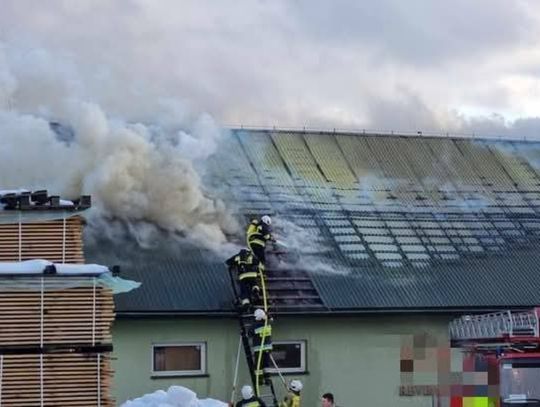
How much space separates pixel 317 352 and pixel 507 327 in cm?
377

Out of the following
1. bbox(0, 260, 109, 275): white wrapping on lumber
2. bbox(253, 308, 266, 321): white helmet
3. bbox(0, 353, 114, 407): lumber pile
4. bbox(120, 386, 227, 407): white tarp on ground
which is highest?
bbox(0, 260, 109, 275): white wrapping on lumber

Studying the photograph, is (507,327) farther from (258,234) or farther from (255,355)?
(258,234)

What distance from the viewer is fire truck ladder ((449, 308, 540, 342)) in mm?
14023

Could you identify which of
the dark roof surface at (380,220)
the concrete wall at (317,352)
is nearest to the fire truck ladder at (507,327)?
the concrete wall at (317,352)

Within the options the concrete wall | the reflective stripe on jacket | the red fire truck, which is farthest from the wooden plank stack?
the red fire truck

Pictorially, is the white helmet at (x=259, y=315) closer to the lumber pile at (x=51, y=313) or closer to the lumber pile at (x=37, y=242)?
the lumber pile at (x=37, y=242)

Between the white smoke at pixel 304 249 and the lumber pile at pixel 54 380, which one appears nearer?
the lumber pile at pixel 54 380

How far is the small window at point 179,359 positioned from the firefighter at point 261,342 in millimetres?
951

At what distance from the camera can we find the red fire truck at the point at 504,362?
13.4 m

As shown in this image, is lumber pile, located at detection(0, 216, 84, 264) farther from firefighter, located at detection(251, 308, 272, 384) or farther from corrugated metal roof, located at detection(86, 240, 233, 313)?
firefighter, located at detection(251, 308, 272, 384)

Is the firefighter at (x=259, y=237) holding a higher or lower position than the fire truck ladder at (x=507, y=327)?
→ higher

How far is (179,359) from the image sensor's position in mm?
16672

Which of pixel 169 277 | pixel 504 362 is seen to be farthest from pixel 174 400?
pixel 504 362

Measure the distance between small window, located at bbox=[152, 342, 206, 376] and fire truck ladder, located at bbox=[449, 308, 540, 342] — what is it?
398cm
